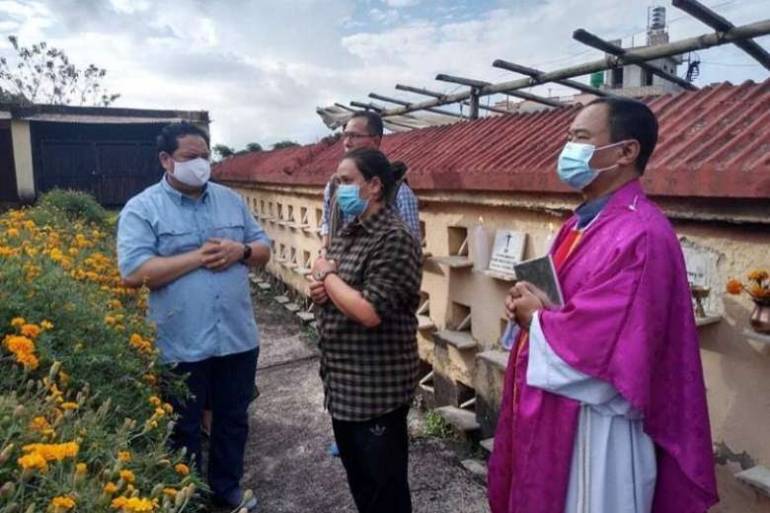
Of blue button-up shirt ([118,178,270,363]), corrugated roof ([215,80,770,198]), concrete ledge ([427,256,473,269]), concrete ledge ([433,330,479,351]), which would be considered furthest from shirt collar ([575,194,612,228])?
concrete ledge ([433,330,479,351])

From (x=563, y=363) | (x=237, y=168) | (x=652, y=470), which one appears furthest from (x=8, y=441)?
(x=237, y=168)

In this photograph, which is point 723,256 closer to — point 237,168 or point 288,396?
point 288,396

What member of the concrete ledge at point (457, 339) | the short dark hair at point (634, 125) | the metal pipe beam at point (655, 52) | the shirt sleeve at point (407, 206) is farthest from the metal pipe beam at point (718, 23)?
the concrete ledge at point (457, 339)

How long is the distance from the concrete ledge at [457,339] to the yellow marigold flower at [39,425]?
299cm

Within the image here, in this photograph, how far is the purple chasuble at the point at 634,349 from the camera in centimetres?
163

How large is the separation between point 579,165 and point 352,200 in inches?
36.1

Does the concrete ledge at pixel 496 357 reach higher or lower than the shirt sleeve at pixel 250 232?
lower

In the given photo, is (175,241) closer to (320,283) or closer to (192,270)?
(192,270)

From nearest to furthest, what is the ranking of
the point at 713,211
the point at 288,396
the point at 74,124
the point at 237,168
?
1. the point at 713,211
2. the point at 288,396
3. the point at 237,168
4. the point at 74,124

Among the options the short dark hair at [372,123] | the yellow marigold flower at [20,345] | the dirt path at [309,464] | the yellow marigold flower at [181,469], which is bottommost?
the dirt path at [309,464]

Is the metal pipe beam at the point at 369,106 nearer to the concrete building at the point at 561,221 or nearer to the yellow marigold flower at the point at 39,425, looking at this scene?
the concrete building at the point at 561,221

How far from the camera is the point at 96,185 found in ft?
42.1

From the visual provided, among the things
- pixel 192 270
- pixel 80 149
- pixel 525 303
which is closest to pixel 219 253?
pixel 192 270

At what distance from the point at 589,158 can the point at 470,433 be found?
2.46 m
